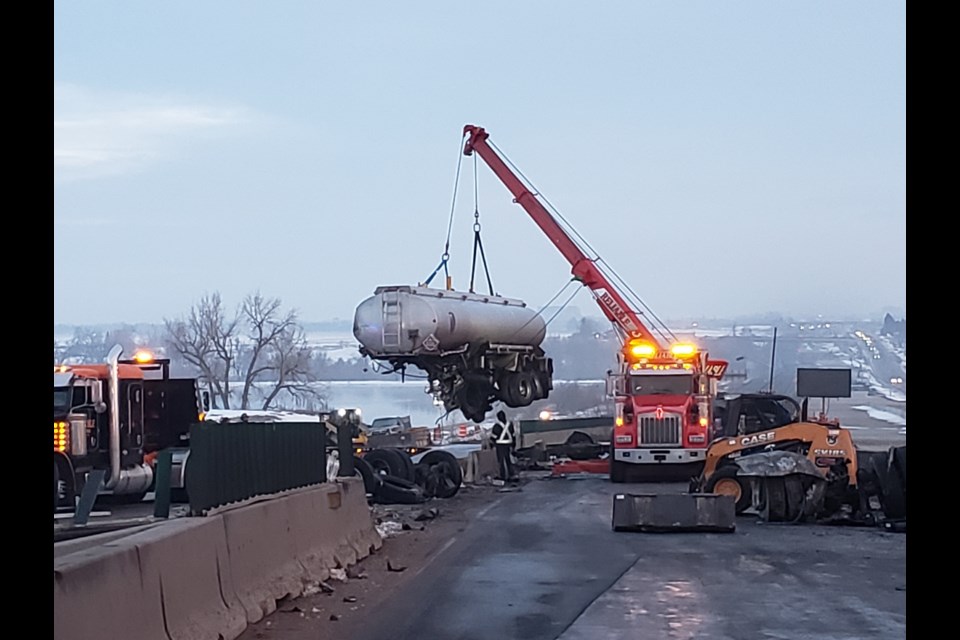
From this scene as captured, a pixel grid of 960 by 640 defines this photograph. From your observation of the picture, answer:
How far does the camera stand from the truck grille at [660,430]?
106ft

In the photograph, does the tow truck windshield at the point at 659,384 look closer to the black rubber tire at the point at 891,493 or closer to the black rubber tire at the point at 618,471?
the black rubber tire at the point at 618,471

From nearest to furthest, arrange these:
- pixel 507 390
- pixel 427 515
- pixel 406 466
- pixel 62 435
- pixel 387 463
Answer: pixel 427 515 < pixel 62 435 < pixel 387 463 < pixel 406 466 < pixel 507 390

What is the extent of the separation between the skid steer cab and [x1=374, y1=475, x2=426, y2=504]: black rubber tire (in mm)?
5274

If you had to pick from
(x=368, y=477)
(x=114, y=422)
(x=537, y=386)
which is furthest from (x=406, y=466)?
(x=537, y=386)

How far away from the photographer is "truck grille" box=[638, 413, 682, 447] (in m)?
32.4

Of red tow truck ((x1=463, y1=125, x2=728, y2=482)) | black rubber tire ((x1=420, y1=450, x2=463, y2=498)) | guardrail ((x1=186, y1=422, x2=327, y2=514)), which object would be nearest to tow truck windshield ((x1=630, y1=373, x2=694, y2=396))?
red tow truck ((x1=463, y1=125, x2=728, y2=482))

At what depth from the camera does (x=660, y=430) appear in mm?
32438

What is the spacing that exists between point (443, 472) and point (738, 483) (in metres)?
6.82

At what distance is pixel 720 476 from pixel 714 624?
12318mm

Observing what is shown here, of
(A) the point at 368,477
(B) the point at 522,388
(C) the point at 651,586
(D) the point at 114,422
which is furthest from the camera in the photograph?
(B) the point at 522,388

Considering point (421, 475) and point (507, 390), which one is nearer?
point (421, 475)

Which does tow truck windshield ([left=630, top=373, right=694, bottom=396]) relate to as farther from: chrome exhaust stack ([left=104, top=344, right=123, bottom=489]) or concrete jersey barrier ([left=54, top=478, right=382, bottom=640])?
concrete jersey barrier ([left=54, top=478, right=382, bottom=640])

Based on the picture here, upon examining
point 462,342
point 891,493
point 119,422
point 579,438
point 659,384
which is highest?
point 462,342

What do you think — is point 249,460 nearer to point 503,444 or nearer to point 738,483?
point 738,483
